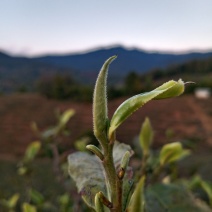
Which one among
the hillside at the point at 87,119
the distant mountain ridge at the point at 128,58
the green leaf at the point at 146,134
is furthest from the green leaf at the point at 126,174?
the distant mountain ridge at the point at 128,58

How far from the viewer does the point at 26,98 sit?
61.2ft

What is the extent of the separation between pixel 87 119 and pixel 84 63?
6505cm

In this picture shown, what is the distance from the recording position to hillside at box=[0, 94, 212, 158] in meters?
13.0

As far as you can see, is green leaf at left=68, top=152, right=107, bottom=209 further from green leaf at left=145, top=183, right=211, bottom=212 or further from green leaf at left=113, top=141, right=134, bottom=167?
green leaf at left=145, top=183, right=211, bottom=212

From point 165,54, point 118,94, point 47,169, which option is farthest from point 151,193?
point 165,54

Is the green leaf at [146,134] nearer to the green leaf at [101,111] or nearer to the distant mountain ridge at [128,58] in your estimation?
the green leaf at [101,111]

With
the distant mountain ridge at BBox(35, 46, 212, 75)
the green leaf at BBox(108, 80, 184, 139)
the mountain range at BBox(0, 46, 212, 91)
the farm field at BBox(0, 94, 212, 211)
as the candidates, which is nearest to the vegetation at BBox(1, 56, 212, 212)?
the green leaf at BBox(108, 80, 184, 139)

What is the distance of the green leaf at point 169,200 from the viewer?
871mm

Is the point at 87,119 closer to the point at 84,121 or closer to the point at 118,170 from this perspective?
the point at 84,121

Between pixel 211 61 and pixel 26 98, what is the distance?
20.7m

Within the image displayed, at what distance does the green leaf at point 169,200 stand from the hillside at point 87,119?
10958 mm

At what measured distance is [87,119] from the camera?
15.9 meters

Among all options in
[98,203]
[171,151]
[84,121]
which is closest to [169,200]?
[171,151]

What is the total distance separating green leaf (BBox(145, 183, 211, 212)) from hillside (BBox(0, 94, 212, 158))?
36.0 feet
